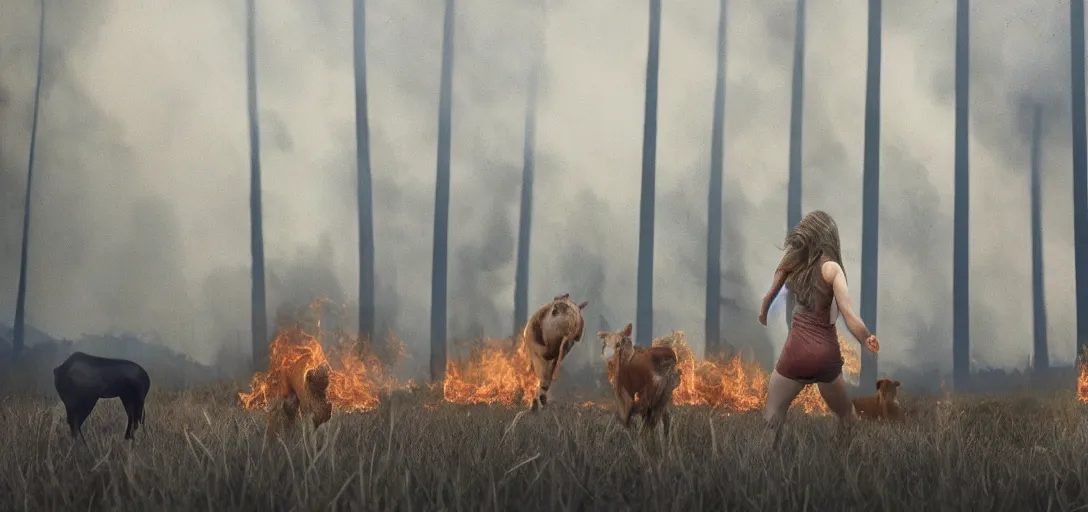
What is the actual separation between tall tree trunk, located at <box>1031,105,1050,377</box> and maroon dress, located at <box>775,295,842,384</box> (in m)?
10.3

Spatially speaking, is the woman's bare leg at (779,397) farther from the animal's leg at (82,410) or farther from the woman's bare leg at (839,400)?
the animal's leg at (82,410)

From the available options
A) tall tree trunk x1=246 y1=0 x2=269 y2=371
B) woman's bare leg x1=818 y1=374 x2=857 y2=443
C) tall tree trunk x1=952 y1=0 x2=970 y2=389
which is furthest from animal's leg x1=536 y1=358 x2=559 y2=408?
tall tree trunk x1=952 y1=0 x2=970 y2=389

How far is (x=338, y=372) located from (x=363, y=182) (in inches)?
162

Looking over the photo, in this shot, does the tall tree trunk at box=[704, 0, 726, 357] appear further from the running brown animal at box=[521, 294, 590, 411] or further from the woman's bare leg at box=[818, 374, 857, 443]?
the woman's bare leg at box=[818, 374, 857, 443]

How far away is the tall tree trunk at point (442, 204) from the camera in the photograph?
41.0ft

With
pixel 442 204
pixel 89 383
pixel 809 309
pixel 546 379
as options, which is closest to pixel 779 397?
pixel 809 309

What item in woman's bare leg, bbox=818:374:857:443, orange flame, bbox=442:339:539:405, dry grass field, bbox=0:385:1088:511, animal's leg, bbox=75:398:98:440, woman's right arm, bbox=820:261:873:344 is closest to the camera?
dry grass field, bbox=0:385:1088:511

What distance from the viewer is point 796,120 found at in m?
12.8

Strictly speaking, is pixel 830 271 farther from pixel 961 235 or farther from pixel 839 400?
pixel 961 235

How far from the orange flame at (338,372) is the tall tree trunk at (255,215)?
203 cm

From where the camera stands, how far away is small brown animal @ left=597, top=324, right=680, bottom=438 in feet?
16.5

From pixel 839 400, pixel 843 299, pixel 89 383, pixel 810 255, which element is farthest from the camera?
pixel 839 400

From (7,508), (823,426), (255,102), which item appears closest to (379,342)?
(255,102)

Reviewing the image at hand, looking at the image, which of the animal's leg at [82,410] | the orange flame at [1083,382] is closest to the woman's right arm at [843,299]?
the animal's leg at [82,410]
